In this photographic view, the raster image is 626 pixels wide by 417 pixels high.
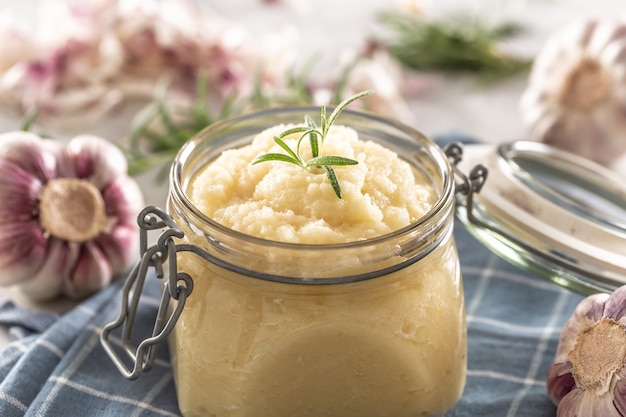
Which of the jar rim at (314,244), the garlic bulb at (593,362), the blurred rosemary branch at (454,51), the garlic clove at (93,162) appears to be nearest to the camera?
the jar rim at (314,244)

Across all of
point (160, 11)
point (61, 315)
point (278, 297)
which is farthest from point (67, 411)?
point (160, 11)

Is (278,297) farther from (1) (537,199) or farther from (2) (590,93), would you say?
(2) (590,93)

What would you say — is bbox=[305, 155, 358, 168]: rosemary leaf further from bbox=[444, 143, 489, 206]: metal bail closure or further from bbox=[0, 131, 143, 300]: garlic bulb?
bbox=[0, 131, 143, 300]: garlic bulb

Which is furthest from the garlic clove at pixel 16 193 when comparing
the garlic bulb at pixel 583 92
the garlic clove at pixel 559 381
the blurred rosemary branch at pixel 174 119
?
the garlic bulb at pixel 583 92

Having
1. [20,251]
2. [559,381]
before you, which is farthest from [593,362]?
[20,251]

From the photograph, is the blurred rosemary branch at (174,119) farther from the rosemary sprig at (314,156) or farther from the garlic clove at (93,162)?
the rosemary sprig at (314,156)
